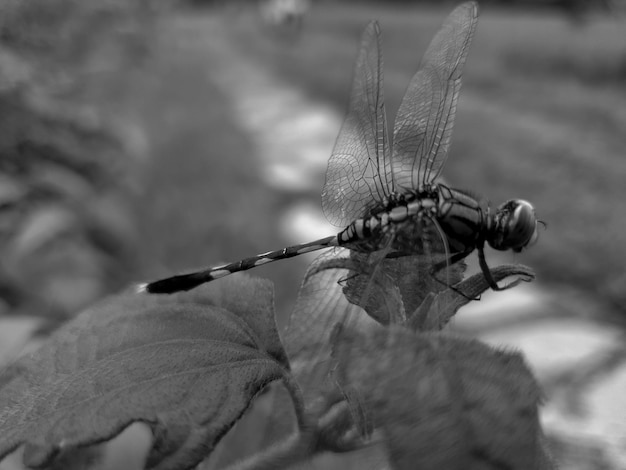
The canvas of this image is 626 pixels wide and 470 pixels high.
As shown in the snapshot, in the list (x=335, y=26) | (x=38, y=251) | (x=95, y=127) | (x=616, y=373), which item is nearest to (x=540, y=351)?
(x=616, y=373)

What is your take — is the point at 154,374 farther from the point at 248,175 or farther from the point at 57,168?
the point at 248,175

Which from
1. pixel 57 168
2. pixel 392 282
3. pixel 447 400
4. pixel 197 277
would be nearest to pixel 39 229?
pixel 57 168

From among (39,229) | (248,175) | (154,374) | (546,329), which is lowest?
(248,175)

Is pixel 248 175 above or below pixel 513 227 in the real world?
below

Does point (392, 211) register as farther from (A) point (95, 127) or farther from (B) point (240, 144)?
(B) point (240, 144)

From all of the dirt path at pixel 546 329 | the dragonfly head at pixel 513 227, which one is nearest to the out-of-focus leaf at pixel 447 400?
the dirt path at pixel 546 329

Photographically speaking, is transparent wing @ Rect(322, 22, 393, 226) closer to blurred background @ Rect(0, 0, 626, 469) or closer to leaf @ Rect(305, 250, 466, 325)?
leaf @ Rect(305, 250, 466, 325)
